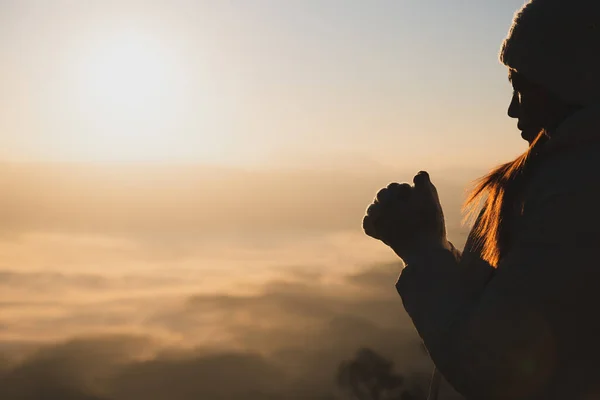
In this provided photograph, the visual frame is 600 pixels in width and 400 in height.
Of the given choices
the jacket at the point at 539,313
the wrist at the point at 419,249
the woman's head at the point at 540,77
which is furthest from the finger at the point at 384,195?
the jacket at the point at 539,313

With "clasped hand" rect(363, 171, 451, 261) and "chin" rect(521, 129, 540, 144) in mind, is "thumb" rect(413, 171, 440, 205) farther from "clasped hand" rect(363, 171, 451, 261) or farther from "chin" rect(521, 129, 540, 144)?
"chin" rect(521, 129, 540, 144)

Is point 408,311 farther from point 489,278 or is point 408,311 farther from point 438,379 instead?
point 438,379

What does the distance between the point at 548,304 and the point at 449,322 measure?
16.0 inches

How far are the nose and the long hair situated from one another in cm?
16

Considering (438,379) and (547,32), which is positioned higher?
(547,32)

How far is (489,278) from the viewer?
3.15 metres

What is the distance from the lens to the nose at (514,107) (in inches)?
137

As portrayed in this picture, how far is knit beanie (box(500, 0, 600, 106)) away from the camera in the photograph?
320cm

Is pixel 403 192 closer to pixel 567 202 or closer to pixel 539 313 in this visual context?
pixel 567 202

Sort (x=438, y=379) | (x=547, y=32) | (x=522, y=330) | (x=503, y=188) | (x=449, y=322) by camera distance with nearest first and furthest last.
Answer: (x=522, y=330)
(x=449, y=322)
(x=547, y=32)
(x=503, y=188)
(x=438, y=379)

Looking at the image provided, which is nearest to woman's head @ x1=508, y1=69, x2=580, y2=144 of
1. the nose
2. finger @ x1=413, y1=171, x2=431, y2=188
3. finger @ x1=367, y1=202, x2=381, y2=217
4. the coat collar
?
the nose

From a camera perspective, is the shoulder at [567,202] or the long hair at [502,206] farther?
the long hair at [502,206]

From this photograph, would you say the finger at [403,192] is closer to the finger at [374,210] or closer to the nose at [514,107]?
the finger at [374,210]

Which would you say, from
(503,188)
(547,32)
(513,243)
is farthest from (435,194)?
(547,32)
